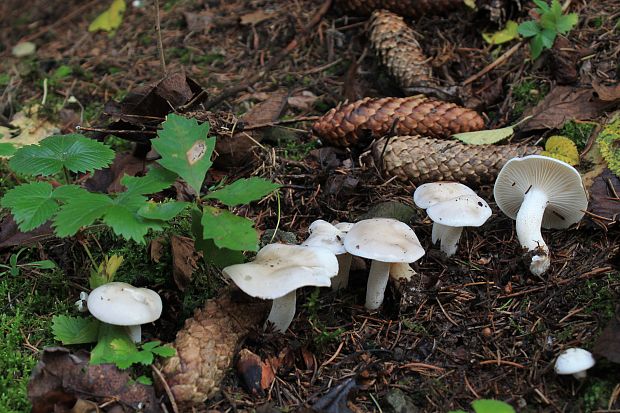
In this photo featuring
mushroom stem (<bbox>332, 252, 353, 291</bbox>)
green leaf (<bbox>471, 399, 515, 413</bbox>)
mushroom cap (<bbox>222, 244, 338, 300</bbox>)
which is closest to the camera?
green leaf (<bbox>471, 399, 515, 413</bbox>)

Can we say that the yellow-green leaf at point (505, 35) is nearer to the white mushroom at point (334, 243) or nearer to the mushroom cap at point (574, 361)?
the white mushroom at point (334, 243)

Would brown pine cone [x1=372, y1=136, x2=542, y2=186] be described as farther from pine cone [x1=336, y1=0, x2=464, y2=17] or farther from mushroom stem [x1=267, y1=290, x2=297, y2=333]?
pine cone [x1=336, y1=0, x2=464, y2=17]

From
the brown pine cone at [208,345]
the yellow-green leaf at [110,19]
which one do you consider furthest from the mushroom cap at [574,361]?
the yellow-green leaf at [110,19]

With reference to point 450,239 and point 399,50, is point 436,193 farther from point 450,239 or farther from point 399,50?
point 399,50

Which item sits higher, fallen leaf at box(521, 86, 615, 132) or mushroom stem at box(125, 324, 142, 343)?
fallen leaf at box(521, 86, 615, 132)

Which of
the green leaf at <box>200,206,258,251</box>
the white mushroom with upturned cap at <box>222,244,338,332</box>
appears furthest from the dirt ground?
the green leaf at <box>200,206,258,251</box>

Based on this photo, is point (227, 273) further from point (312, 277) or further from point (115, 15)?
point (115, 15)
